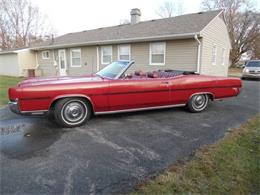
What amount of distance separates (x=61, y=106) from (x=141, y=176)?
2.31 metres

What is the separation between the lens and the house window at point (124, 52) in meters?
13.3

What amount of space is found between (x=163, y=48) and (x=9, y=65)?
55.1 feet

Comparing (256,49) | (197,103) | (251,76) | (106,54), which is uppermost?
(256,49)

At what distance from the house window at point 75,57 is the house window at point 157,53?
6.63 meters

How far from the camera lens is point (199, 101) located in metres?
5.54

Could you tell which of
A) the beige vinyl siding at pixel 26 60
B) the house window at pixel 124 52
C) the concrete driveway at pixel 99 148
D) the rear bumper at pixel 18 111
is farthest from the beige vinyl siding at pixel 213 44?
the beige vinyl siding at pixel 26 60

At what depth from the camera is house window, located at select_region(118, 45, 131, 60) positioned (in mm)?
13289

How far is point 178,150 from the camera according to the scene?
3.26 m

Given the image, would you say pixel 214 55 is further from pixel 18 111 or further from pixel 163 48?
pixel 18 111

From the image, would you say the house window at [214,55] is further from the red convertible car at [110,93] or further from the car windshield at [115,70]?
the car windshield at [115,70]

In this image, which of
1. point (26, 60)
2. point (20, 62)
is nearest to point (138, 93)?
point (20, 62)

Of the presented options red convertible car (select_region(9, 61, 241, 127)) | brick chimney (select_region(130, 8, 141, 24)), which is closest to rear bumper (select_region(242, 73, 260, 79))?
brick chimney (select_region(130, 8, 141, 24))

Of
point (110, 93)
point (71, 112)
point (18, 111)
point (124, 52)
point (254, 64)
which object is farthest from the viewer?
point (254, 64)

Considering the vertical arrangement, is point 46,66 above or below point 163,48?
below
